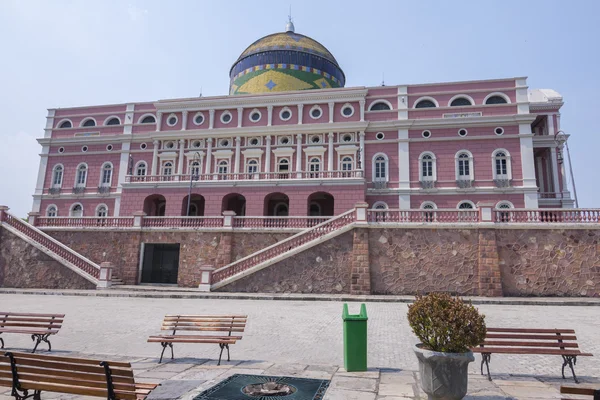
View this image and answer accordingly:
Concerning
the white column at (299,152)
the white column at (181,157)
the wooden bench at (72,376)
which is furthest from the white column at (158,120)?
the wooden bench at (72,376)

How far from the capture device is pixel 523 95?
87.0 ft

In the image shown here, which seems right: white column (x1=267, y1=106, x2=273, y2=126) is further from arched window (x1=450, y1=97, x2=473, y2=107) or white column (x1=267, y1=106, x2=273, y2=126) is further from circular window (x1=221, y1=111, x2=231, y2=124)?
arched window (x1=450, y1=97, x2=473, y2=107)

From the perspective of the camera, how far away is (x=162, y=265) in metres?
21.6

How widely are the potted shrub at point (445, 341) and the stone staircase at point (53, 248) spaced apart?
18.7 m

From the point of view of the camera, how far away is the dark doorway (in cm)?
2155

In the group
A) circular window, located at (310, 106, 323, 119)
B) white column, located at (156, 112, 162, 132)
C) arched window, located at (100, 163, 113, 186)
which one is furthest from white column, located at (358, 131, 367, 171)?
arched window, located at (100, 163, 113, 186)

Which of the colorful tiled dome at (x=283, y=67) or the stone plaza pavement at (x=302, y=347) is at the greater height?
the colorful tiled dome at (x=283, y=67)

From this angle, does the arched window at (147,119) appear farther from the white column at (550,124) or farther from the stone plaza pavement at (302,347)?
the white column at (550,124)

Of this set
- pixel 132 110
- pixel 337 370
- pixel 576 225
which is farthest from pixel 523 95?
pixel 132 110

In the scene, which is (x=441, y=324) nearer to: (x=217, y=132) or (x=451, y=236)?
(x=451, y=236)

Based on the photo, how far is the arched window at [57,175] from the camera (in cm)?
3200

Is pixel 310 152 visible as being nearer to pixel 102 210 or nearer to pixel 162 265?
pixel 162 265

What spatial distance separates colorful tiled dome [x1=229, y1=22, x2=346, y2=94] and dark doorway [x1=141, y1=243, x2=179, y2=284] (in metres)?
18.9

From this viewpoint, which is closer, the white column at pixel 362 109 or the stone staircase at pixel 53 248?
the stone staircase at pixel 53 248
